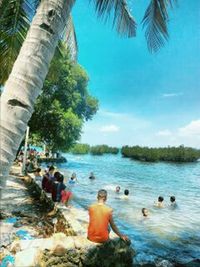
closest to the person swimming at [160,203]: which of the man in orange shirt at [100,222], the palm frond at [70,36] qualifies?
the palm frond at [70,36]

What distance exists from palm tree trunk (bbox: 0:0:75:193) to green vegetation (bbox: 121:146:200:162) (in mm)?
75808

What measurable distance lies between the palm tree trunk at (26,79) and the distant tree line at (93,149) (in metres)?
86.5

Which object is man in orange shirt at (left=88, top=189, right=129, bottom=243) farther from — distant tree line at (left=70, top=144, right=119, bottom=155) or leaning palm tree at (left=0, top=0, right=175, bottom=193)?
distant tree line at (left=70, top=144, right=119, bottom=155)

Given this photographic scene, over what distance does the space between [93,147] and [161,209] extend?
8494cm

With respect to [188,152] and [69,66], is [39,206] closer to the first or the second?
[69,66]

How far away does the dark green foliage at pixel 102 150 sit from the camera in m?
104

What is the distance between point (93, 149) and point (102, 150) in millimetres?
4093

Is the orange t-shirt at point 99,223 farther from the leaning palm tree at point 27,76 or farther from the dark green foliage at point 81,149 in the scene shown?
the dark green foliage at point 81,149

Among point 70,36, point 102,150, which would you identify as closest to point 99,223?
point 70,36

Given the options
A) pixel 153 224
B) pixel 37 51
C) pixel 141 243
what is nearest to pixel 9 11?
pixel 37 51

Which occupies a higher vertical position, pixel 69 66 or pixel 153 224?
pixel 69 66

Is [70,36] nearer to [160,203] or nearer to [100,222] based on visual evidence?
[100,222]

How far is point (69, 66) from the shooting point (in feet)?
121

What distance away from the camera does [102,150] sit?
10731cm
